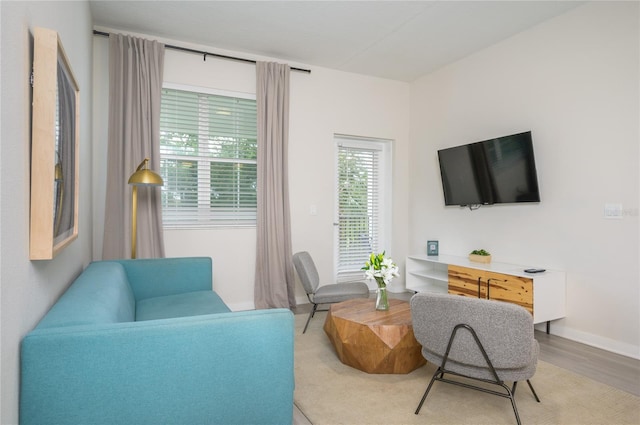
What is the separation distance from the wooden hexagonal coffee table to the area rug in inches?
2.6

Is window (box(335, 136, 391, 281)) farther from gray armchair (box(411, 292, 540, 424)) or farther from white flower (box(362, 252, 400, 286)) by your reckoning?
gray armchair (box(411, 292, 540, 424))

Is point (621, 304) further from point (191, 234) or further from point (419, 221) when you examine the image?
point (191, 234)

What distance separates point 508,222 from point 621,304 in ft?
4.08

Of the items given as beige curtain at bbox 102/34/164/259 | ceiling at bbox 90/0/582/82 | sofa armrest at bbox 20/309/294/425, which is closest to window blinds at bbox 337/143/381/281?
ceiling at bbox 90/0/582/82

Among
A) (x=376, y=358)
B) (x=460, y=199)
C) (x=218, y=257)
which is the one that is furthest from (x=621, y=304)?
(x=218, y=257)

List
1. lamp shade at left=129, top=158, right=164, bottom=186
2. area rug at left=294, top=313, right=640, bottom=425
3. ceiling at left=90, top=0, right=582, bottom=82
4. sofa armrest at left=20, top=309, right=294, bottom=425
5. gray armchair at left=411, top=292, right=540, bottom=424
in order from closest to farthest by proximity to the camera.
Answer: sofa armrest at left=20, top=309, right=294, bottom=425 → gray armchair at left=411, top=292, right=540, bottom=424 → area rug at left=294, top=313, right=640, bottom=425 → lamp shade at left=129, top=158, right=164, bottom=186 → ceiling at left=90, top=0, right=582, bottom=82

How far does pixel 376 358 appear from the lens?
8.64ft

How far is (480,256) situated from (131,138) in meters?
3.85

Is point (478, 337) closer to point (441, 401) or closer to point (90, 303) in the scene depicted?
point (441, 401)

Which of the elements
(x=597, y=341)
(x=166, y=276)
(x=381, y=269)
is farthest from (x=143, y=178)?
(x=597, y=341)

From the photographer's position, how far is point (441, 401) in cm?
230

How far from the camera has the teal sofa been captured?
123cm

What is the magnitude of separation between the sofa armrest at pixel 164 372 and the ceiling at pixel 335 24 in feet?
9.93

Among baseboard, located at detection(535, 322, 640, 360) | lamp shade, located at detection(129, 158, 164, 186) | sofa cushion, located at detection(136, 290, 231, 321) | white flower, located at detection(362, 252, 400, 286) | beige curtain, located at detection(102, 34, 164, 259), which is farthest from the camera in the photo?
beige curtain, located at detection(102, 34, 164, 259)
